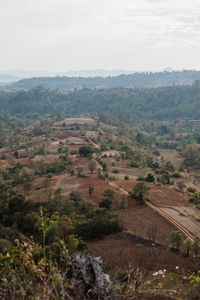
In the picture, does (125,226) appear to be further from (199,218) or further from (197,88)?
(197,88)

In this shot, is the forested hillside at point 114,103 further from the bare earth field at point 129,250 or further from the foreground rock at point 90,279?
the foreground rock at point 90,279

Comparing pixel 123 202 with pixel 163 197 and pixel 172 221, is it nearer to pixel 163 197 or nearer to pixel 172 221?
pixel 172 221

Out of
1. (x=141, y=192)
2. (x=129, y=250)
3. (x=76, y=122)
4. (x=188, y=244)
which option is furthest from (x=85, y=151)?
(x=76, y=122)

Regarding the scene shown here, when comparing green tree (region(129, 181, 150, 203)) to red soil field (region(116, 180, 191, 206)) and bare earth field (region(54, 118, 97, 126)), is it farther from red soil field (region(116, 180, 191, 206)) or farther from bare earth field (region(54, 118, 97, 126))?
bare earth field (region(54, 118, 97, 126))

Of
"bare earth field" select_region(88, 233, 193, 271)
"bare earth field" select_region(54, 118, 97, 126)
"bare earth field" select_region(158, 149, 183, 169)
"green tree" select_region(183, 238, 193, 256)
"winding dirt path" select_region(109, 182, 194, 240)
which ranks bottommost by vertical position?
"bare earth field" select_region(158, 149, 183, 169)

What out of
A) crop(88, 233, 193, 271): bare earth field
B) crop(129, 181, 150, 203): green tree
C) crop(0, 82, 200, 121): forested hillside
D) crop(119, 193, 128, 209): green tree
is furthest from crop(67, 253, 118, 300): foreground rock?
crop(0, 82, 200, 121): forested hillside

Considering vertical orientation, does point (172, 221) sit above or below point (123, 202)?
below

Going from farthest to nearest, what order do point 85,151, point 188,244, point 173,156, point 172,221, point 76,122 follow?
1. point 76,122
2. point 173,156
3. point 85,151
4. point 172,221
5. point 188,244

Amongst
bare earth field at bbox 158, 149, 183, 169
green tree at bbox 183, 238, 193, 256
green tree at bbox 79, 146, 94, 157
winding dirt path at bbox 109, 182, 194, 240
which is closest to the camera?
green tree at bbox 183, 238, 193, 256

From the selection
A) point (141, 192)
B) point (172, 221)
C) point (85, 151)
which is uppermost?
point (85, 151)

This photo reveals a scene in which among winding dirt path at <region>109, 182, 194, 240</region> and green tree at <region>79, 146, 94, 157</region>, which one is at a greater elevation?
green tree at <region>79, 146, 94, 157</region>
